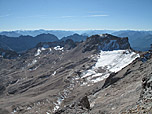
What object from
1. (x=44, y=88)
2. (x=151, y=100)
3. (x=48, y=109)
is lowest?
(x=44, y=88)

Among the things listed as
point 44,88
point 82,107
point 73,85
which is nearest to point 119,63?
point 73,85

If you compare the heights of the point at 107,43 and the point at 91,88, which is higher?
the point at 107,43

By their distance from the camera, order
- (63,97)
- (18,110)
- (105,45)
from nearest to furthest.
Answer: (18,110)
(63,97)
(105,45)

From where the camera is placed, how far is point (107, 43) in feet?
576

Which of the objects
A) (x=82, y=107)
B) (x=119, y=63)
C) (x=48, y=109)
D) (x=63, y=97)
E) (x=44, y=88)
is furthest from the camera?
(x=119, y=63)

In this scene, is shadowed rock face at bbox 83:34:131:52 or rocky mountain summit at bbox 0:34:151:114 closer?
rocky mountain summit at bbox 0:34:151:114

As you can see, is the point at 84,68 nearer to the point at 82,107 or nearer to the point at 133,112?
the point at 82,107

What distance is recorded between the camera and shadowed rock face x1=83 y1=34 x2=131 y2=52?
546 ft

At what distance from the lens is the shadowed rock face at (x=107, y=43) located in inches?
6557

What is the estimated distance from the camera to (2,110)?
62031mm

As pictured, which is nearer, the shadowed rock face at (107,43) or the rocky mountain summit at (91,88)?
the rocky mountain summit at (91,88)

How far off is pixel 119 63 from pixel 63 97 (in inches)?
2383

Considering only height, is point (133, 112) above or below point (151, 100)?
below

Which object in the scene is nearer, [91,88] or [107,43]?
[91,88]
